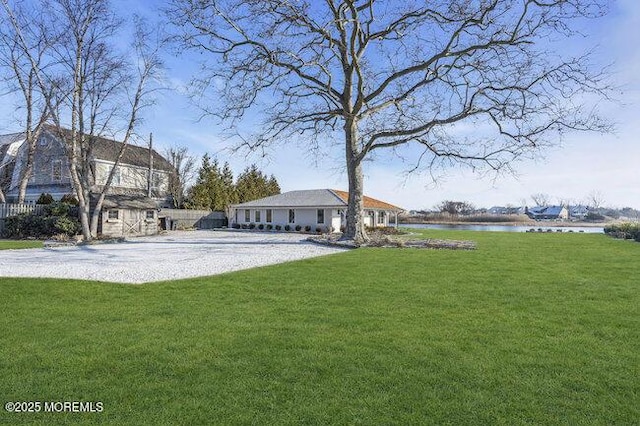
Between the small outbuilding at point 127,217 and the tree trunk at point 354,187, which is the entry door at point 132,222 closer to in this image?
the small outbuilding at point 127,217

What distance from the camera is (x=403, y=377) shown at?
13.0ft

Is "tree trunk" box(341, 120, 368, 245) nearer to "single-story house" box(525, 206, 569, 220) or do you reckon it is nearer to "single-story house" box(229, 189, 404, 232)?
"single-story house" box(229, 189, 404, 232)

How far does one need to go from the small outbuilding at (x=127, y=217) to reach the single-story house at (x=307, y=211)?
10.6 metres

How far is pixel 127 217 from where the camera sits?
2659cm

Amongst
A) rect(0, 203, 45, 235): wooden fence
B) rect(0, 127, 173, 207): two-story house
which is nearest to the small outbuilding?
rect(0, 203, 45, 235): wooden fence

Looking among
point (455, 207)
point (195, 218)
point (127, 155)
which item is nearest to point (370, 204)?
point (195, 218)

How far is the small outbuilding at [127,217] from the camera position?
82.4 feet

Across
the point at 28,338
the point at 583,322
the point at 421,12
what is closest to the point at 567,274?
the point at 583,322

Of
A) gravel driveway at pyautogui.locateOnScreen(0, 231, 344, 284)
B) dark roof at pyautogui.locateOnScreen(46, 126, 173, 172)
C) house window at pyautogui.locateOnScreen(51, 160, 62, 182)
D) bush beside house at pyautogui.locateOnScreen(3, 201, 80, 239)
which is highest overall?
dark roof at pyautogui.locateOnScreen(46, 126, 173, 172)

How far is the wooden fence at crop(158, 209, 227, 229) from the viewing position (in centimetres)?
3563

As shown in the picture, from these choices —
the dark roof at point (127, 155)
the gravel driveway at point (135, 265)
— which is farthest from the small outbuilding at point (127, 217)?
the gravel driveway at point (135, 265)

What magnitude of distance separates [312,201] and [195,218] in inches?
450

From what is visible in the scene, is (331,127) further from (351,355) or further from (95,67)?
(351,355)

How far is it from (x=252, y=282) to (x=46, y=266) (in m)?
6.40
